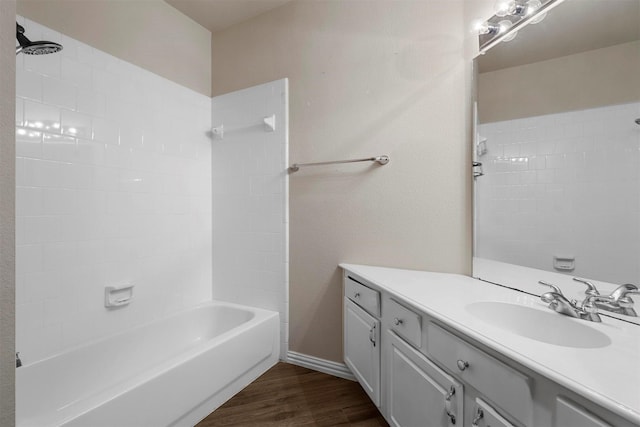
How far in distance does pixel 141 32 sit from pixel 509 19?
2.24 meters

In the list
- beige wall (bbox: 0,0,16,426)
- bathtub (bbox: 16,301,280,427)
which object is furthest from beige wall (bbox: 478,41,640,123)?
bathtub (bbox: 16,301,280,427)

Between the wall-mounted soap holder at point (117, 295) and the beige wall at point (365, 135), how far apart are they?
3.51ft

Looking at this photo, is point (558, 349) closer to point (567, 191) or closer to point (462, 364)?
point (462, 364)

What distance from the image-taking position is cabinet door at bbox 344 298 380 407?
149 centimetres

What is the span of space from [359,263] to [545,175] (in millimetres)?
1107

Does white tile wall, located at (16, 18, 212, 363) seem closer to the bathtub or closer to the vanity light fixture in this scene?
the bathtub

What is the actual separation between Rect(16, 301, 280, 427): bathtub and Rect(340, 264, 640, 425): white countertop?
Answer: 3.47ft

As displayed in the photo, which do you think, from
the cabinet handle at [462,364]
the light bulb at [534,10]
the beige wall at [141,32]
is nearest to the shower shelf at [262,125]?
the beige wall at [141,32]

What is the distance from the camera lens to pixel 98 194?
172 cm

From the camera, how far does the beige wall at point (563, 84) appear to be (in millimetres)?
1002

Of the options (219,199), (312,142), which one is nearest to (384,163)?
(312,142)

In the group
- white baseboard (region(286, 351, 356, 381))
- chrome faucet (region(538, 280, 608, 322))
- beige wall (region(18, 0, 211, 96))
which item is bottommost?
white baseboard (region(286, 351, 356, 381))

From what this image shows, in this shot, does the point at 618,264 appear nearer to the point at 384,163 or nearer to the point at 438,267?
the point at 438,267

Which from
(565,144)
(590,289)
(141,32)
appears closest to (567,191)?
(565,144)
